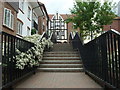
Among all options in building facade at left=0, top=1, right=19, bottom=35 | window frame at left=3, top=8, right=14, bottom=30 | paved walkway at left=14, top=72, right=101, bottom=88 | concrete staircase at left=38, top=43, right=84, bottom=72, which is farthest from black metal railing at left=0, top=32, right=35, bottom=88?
window frame at left=3, top=8, right=14, bottom=30

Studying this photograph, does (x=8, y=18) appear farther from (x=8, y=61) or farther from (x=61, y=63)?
(x=8, y=61)

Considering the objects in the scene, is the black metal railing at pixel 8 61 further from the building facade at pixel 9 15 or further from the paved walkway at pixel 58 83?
the building facade at pixel 9 15

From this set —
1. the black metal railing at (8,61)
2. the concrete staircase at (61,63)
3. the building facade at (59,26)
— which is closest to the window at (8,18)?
the concrete staircase at (61,63)

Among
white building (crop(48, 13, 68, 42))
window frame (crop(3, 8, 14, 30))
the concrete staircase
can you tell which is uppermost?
white building (crop(48, 13, 68, 42))

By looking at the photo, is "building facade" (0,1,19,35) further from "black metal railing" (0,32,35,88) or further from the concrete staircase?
Result: "black metal railing" (0,32,35,88)

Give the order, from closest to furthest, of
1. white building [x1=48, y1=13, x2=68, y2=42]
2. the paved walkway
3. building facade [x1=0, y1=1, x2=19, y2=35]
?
1. the paved walkway
2. building facade [x1=0, y1=1, x2=19, y2=35]
3. white building [x1=48, y1=13, x2=68, y2=42]

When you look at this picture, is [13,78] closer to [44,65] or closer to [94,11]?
[44,65]

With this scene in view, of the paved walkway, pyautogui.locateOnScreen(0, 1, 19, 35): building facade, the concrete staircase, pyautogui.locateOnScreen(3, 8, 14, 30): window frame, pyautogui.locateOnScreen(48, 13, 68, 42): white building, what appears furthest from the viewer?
pyautogui.locateOnScreen(48, 13, 68, 42): white building

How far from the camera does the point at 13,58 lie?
3.12 m

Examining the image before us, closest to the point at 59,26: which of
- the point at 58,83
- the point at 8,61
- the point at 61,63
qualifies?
the point at 61,63

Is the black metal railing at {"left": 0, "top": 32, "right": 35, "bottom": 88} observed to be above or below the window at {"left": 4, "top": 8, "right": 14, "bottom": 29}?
below

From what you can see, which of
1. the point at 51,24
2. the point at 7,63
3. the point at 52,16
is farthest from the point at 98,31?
the point at 52,16

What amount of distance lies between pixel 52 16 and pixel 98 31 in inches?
798

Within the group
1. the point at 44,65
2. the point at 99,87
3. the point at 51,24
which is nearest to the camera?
the point at 99,87
